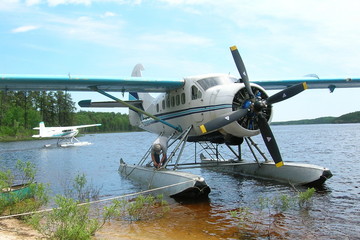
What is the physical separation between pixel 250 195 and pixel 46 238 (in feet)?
19.8

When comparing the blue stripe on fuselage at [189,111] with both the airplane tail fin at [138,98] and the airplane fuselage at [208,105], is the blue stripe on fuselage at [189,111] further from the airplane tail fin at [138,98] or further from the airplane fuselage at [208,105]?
the airplane tail fin at [138,98]

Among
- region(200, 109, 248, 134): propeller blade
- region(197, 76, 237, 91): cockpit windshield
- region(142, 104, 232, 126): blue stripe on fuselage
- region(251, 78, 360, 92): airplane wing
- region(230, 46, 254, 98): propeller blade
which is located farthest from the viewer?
region(251, 78, 360, 92): airplane wing

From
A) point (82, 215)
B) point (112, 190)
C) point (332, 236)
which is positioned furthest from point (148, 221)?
point (112, 190)

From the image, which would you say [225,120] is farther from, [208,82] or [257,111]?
[208,82]

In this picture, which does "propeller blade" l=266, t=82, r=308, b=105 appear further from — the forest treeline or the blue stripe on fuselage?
the forest treeline

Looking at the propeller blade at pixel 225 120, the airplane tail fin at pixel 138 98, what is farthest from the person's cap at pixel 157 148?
the airplane tail fin at pixel 138 98

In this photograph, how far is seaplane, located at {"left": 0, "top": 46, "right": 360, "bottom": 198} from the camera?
8633mm

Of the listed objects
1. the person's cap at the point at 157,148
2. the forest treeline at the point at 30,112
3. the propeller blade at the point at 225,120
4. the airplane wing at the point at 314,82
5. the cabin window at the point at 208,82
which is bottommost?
the person's cap at the point at 157,148

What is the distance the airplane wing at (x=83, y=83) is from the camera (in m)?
9.54

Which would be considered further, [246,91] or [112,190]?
[112,190]

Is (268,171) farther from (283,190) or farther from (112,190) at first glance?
(112,190)

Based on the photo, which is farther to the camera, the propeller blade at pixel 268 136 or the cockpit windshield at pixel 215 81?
the cockpit windshield at pixel 215 81

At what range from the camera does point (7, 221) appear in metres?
6.37

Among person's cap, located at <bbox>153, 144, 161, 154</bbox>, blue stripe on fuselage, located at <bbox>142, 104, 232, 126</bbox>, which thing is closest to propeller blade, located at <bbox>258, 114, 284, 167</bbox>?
blue stripe on fuselage, located at <bbox>142, 104, 232, 126</bbox>
